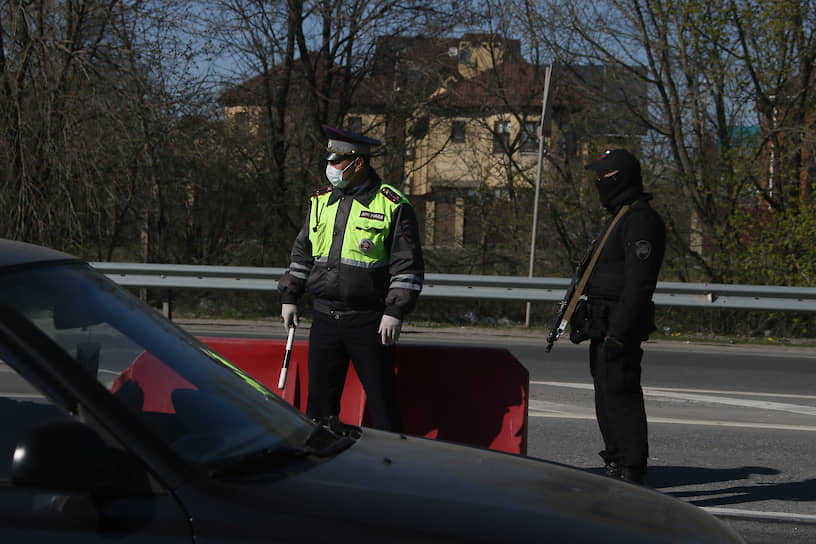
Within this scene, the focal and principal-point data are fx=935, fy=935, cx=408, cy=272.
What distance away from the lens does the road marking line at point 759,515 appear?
4.83 m

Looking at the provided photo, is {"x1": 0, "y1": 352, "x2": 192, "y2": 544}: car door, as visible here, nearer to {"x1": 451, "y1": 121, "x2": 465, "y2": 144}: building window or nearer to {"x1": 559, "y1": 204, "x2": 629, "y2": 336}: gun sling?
{"x1": 559, "y1": 204, "x2": 629, "y2": 336}: gun sling

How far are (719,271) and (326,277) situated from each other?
13183 mm

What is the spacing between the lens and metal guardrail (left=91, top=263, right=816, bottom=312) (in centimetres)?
1199

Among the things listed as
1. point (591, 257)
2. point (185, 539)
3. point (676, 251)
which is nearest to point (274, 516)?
point (185, 539)

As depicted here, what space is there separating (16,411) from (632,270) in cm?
313

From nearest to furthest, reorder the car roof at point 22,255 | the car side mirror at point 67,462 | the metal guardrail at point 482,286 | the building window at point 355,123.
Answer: the car side mirror at point 67,462
the car roof at point 22,255
the metal guardrail at point 482,286
the building window at point 355,123

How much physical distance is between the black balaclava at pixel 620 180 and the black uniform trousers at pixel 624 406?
74cm

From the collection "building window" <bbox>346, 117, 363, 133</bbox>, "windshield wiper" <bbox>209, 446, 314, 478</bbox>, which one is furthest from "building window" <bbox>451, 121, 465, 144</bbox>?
"windshield wiper" <bbox>209, 446, 314, 478</bbox>

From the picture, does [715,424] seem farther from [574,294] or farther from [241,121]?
[241,121]

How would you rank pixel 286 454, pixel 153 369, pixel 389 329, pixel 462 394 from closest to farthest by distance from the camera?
pixel 286 454, pixel 153 369, pixel 389 329, pixel 462 394

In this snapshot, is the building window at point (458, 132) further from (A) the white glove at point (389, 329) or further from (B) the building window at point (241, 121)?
(A) the white glove at point (389, 329)

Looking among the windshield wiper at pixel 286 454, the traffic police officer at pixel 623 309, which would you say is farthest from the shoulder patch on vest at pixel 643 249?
the windshield wiper at pixel 286 454

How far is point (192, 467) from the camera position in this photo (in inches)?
82.7

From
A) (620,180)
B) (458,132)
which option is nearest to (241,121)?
(458,132)
